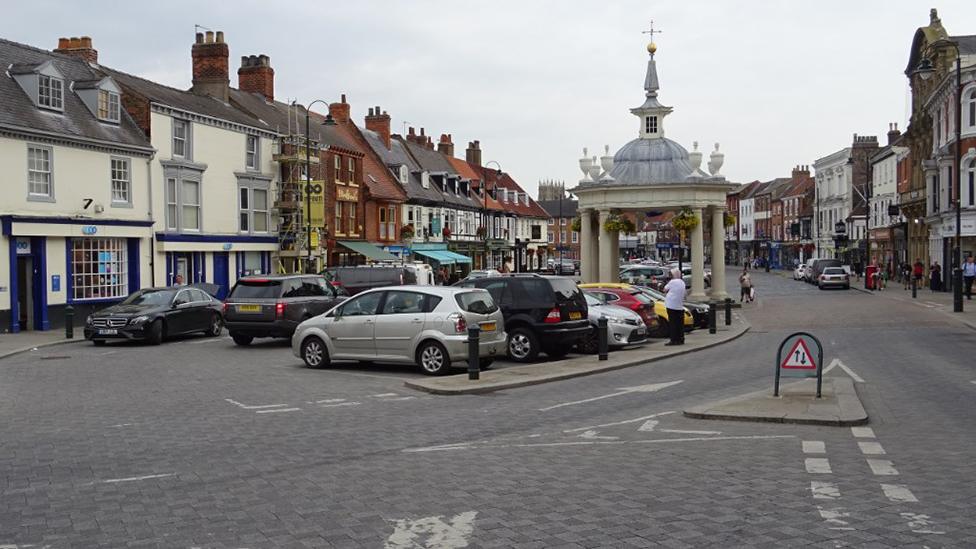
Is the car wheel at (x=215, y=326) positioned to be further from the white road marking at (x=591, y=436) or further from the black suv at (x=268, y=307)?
the white road marking at (x=591, y=436)

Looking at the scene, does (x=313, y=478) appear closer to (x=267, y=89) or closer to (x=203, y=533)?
(x=203, y=533)

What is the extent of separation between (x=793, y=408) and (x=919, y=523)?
5245 mm

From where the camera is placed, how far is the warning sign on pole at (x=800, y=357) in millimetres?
12742

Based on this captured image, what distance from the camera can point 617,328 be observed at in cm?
2152

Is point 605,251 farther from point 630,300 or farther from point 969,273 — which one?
point 969,273

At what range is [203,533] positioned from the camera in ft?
22.1

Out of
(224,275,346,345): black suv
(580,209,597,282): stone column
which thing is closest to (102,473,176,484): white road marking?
(224,275,346,345): black suv

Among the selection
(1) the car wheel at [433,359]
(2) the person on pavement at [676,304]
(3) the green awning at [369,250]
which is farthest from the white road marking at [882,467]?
(3) the green awning at [369,250]

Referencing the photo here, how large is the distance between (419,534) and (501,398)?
7547 millimetres

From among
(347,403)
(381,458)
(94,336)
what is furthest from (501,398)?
(94,336)

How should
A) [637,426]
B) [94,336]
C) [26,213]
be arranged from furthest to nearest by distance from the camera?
[26,213], [94,336], [637,426]

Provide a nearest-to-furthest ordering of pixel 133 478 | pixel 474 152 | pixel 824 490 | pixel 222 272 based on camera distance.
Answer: pixel 824 490 → pixel 133 478 → pixel 222 272 → pixel 474 152

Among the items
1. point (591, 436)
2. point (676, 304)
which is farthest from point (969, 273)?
point (591, 436)

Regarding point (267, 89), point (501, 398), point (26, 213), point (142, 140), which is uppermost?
point (267, 89)
